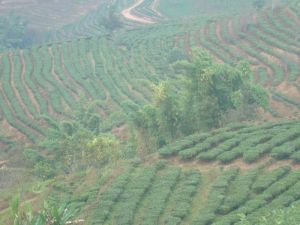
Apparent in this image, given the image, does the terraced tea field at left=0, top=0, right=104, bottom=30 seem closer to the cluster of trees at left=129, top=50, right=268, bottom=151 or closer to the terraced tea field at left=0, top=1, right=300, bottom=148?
the terraced tea field at left=0, top=1, right=300, bottom=148

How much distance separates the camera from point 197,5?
269 feet

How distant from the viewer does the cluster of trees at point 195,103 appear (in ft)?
98.3

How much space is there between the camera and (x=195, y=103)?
30188 mm

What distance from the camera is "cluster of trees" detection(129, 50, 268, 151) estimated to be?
29969 millimetres

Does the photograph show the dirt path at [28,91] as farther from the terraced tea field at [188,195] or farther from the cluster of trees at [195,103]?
the terraced tea field at [188,195]

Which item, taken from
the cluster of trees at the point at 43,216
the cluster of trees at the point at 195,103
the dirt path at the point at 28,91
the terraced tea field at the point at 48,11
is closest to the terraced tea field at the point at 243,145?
the cluster of trees at the point at 195,103

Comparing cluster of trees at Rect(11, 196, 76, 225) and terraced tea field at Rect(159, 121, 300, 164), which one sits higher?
terraced tea field at Rect(159, 121, 300, 164)

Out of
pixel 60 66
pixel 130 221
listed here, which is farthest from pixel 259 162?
pixel 60 66

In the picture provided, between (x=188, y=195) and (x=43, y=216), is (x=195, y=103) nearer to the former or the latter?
(x=188, y=195)

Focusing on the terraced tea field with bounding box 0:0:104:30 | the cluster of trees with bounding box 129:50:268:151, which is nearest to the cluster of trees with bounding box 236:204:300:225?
the cluster of trees with bounding box 129:50:268:151

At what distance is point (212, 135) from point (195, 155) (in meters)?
2.27

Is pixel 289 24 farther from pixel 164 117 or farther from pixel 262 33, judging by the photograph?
pixel 164 117

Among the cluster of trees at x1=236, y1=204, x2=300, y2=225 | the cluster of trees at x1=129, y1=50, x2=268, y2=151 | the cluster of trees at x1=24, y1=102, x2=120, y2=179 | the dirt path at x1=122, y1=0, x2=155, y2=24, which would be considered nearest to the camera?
the cluster of trees at x1=236, y1=204, x2=300, y2=225

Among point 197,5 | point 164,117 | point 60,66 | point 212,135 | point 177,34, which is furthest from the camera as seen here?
point 197,5
